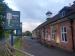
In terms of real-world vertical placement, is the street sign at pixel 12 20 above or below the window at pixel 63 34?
above

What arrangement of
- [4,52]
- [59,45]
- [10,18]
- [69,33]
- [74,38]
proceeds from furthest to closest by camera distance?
[59,45] → [69,33] → [74,38] → [10,18] → [4,52]

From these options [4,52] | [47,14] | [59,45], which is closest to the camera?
[4,52]

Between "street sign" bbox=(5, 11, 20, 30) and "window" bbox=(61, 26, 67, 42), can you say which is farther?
"window" bbox=(61, 26, 67, 42)

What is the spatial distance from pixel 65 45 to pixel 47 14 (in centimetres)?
2137

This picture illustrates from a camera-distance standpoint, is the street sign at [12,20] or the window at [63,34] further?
the window at [63,34]

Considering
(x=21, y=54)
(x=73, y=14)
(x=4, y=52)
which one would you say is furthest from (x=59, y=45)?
(x=4, y=52)

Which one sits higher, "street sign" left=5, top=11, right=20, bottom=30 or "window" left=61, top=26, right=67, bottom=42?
"street sign" left=5, top=11, right=20, bottom=30

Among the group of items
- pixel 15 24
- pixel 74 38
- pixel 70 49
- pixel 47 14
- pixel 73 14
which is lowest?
pixel 70 49

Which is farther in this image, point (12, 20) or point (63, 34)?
point (63, 34)

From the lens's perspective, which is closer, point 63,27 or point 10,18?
point 10,18

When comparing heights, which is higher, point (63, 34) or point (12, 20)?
point (12, 20)

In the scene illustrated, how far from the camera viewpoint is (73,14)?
18.6 meters

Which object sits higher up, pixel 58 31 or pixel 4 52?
pixel 58 31

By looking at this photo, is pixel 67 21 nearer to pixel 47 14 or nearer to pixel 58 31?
pixel 58 31
